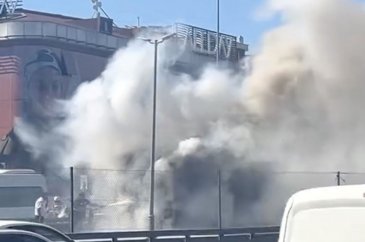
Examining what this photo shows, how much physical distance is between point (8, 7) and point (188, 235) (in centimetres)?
5962

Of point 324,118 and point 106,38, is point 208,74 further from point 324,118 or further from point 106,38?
point 106,38

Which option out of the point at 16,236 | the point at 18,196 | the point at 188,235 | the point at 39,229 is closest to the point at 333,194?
the point at 16,236

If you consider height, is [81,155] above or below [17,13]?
below

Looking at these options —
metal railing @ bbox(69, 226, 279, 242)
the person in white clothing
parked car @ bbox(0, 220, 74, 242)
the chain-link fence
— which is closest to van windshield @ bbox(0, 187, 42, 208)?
the chain-link fence

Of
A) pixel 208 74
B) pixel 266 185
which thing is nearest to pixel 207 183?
pixel 266 185

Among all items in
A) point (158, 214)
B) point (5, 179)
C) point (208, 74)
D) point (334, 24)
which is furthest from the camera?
A: point (208, 74)

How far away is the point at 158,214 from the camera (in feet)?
122

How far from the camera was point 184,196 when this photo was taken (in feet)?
134

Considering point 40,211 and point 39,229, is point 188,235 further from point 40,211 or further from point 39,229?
point 39,229

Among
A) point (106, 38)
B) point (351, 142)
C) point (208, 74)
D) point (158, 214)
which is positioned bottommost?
point (158, 214)

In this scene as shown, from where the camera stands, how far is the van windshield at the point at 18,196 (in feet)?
110

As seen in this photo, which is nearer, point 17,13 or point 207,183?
point 207,183

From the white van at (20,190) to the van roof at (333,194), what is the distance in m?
27.8

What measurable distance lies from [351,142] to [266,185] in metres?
8.33
